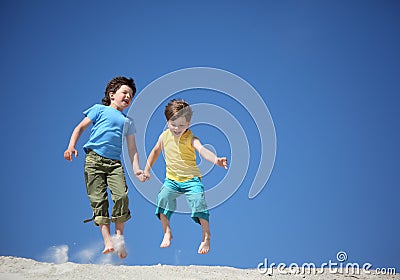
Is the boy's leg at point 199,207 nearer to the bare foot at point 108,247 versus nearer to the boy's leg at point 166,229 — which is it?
the boy's leg at point 166,229

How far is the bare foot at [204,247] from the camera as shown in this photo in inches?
222

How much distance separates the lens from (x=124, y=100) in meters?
5.92

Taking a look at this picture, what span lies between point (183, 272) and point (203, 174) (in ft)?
8.31

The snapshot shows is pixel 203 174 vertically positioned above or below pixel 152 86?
below

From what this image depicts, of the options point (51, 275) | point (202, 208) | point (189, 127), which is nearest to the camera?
point (202, 208)

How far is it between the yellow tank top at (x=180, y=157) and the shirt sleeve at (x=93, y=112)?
0.89m

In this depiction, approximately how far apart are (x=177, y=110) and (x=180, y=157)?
0.60 metres

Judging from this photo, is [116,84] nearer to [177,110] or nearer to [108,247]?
[177,110]

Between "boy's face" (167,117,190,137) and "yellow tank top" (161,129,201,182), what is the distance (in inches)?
4.4

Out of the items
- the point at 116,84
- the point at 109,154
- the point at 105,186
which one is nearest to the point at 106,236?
the point at 105,186

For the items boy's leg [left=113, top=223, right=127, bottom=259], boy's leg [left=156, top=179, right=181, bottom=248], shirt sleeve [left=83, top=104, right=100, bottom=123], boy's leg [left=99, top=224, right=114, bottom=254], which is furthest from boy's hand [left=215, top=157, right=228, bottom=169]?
shirt sleeve [left=83, top=104, right=100, bottom=123]

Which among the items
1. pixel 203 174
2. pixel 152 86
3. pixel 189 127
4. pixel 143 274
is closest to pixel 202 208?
pixel 203 174

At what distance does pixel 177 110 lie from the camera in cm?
587

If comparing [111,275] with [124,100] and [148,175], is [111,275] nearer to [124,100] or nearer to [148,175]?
[148,175]
